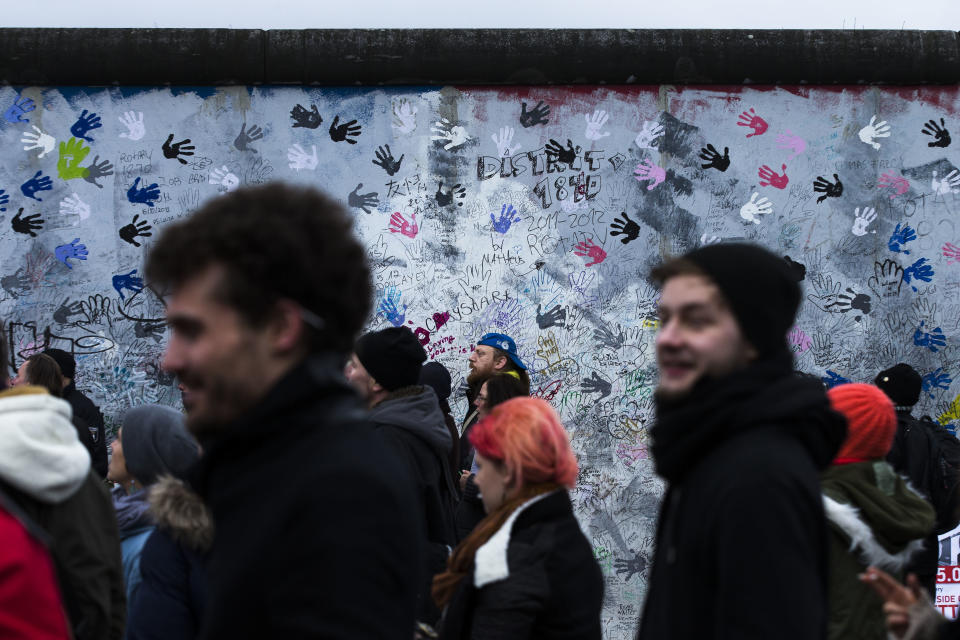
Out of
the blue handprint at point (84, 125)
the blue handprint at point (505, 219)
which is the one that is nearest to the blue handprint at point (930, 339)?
the blue handprint at point (505, 219)

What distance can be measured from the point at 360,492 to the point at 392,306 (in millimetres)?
5889

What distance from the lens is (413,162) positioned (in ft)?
25.0

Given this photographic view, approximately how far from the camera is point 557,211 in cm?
764

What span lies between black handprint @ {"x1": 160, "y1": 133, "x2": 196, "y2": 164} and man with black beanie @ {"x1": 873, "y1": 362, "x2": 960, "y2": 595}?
5.14 meters

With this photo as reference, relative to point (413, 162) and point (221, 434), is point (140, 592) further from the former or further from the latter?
point (413, 162)

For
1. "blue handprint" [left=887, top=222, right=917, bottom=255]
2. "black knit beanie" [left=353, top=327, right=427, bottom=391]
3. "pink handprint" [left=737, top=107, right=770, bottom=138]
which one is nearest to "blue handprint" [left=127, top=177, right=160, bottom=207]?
"black knit beanie" [left=353, top=327, right=427, bottom=391]

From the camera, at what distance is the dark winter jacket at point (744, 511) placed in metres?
A: 1.95

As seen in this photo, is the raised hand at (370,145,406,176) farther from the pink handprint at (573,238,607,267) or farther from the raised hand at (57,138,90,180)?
the raised hand at (57,138,90,180)

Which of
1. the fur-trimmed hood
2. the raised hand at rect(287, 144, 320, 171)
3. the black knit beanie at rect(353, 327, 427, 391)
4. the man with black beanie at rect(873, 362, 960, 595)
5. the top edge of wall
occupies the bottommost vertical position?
the man with black beanie at rect(873, 362, 960, 595)

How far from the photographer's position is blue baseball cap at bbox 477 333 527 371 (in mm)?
7020

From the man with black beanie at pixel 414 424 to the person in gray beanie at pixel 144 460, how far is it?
102 centimetres

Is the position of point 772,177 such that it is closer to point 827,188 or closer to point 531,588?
point 827,188

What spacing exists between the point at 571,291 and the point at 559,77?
5.24 feet

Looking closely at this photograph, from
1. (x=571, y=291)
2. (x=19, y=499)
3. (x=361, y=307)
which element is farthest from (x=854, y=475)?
(x=571, y=291)
